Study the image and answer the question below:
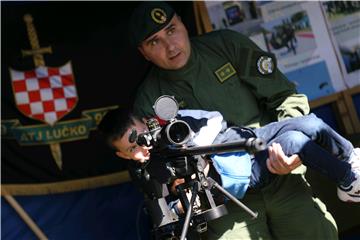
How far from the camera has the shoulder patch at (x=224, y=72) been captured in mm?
2492

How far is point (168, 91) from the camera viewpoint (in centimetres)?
251

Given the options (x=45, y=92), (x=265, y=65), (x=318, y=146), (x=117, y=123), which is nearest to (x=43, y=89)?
(x=45, y=92)

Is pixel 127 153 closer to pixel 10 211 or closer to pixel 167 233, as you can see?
pixel 167 233

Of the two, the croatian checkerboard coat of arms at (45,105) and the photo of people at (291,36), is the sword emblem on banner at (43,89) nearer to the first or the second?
the croatian checkerboard coat of arms at (45,105)

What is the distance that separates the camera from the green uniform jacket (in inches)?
96.9

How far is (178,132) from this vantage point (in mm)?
1688

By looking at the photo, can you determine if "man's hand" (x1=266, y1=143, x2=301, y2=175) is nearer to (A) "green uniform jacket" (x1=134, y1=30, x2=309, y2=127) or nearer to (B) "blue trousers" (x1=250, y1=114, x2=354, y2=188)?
(B) "blue trousers" (x1=250, y1=114, x2=354, y2=188)

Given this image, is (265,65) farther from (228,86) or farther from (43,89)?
(43,89)

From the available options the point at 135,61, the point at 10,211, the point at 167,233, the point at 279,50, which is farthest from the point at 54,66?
the point at 167,233

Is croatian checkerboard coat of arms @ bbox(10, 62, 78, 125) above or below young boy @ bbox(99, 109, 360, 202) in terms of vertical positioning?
above

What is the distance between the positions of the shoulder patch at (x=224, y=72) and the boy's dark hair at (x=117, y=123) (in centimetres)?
44

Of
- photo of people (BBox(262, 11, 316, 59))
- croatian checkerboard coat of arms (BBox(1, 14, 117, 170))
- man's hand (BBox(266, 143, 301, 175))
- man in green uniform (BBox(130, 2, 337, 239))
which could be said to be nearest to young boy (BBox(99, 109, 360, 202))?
man's hand (BBox(266, 143, 301, 175))

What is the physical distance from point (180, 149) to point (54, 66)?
5.18ft

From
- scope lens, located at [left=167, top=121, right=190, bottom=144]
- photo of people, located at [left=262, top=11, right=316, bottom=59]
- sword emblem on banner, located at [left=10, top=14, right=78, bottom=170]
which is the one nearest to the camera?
scope lens, located at [left=167, top=121, right=190, bottom=144]
